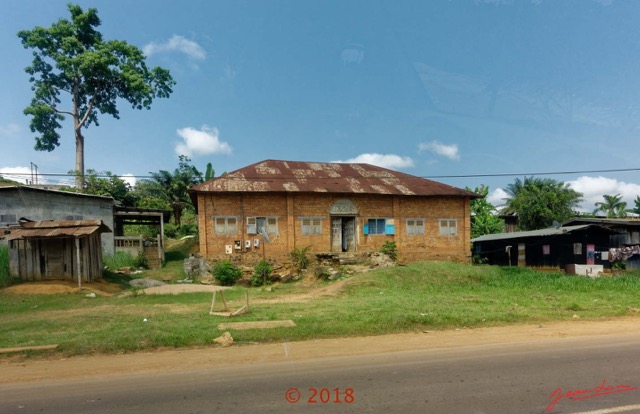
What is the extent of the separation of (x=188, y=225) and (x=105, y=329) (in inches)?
1327

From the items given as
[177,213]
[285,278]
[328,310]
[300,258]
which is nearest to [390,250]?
[300,258]

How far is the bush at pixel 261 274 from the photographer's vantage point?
23.0 meters

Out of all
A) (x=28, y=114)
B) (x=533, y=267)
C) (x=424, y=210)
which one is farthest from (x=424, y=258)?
(x=28, y=114)

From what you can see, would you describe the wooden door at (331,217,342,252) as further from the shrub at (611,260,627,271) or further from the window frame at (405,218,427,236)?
the shrub at (611,260,627,271)

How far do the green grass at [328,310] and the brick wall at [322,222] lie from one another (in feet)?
18.0

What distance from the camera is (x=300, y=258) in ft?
82.3

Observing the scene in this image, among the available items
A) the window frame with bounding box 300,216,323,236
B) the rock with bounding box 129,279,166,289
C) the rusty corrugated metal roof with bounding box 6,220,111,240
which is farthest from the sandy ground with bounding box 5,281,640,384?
the window frame with bounding box 300,216,323,236

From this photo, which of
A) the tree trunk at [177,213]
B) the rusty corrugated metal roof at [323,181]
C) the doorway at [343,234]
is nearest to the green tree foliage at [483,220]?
the rusty corrugated metal roof at [323,181]

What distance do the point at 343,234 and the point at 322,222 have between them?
1778mm

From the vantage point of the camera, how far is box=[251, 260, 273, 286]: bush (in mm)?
23031

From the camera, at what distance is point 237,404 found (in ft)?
17.1

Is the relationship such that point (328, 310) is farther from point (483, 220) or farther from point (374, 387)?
point (483, 220)

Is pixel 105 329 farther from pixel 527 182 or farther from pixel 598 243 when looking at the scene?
pixel 527 182

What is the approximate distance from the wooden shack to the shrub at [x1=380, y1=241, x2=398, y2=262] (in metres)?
16.4
